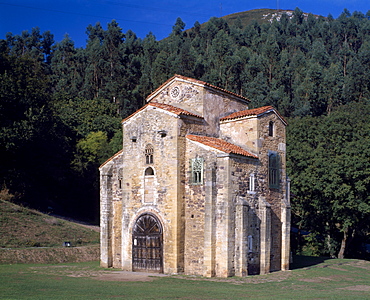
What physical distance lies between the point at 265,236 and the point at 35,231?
65.3 feet

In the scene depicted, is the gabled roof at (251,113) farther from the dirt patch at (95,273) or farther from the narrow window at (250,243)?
the dirt patch at (95,273)

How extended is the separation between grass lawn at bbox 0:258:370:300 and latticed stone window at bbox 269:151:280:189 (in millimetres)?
5624

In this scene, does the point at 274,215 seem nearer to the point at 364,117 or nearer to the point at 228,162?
the point at 228,162

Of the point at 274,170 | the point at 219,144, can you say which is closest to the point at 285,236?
the point at 274,170

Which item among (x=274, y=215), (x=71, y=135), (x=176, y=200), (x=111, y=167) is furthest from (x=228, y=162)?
(x=71, y=135)

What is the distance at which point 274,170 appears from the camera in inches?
1110

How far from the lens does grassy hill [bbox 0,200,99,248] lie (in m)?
32.8

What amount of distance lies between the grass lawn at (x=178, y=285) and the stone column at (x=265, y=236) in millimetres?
861

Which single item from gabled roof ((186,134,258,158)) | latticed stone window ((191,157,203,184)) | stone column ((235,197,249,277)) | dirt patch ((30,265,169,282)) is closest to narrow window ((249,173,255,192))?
gabled roof ((186,134,258,158))

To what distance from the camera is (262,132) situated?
27.2 meters

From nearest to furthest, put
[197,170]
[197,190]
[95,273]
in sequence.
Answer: [197,190], [197,170], [95,273]

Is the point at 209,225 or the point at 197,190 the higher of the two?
the point at 197,190

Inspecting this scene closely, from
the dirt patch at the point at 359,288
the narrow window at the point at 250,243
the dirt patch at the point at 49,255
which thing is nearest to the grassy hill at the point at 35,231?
the dirt patch at the point at 49,255

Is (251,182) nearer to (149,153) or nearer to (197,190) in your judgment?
(197,190)
